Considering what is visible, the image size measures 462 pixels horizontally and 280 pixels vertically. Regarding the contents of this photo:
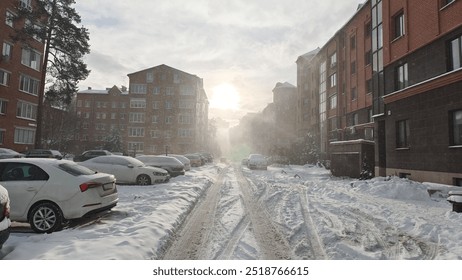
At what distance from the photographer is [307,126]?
46.4m

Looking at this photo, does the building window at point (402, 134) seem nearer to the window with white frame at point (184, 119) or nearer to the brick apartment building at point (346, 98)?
the brick apartment building at point (346, 98)

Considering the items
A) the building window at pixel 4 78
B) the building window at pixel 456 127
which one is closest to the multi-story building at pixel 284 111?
the building window at pixel 4 78

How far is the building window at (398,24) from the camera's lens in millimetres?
15474

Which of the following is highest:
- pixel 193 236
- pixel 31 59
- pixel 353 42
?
A: pixel 353 42

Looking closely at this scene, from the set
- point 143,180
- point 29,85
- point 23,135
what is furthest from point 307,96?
point 143,180

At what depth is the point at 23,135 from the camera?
105 ft

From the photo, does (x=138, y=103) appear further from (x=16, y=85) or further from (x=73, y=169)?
(x=73, y=169)

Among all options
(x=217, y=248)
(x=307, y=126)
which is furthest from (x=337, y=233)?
(x=307, y=126)

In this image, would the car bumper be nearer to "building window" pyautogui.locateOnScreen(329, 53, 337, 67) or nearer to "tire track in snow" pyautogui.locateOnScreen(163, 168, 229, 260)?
"tire track in snow" pyautogui.locateOnScreen(163, 168, 229, 260)

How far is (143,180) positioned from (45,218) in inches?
321

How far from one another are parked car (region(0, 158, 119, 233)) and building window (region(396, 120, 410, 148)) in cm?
1404

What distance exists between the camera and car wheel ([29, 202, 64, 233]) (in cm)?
579
